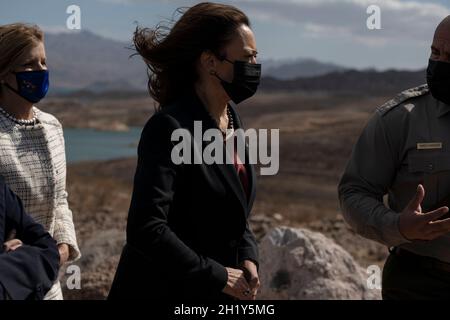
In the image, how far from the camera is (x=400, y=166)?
2.82 metres

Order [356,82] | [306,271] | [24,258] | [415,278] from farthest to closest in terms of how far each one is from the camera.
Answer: [356,82] → [306,271] → [415,278] → [24,258]

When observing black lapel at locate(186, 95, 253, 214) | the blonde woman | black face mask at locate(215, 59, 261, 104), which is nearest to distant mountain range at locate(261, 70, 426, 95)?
the blonde woman

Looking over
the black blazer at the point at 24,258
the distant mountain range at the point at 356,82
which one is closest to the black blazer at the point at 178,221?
the black blazer at the point at 24,258

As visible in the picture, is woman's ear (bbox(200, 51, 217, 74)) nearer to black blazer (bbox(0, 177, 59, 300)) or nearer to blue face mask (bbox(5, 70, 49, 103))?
blue face mask (bbox(5, 70, 49, 103))

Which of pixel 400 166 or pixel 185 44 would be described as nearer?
pixel 185 44

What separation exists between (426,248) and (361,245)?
880 cm

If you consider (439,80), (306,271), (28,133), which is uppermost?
(439,80)

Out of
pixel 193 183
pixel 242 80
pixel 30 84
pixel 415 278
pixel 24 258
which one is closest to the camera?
pixel 24 258

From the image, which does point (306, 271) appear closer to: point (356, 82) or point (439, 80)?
point (439, 80)

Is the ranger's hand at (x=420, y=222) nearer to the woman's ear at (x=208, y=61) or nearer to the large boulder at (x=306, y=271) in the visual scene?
the woman's ear at (x=208, y=61)

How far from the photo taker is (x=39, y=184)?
2.92 meters

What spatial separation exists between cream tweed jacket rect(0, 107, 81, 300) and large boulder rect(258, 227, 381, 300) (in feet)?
10.7

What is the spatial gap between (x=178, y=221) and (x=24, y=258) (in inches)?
19.5

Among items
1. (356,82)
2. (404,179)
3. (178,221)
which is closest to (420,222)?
(404,179)
